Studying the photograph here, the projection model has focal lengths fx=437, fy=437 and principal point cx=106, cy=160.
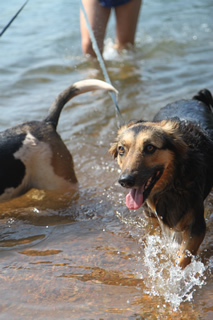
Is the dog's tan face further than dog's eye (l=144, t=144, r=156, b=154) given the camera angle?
No

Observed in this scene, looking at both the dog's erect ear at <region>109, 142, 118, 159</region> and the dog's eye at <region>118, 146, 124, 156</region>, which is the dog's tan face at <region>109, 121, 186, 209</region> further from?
the dog's erect ear at <region>109, 142, 118, 159</region>

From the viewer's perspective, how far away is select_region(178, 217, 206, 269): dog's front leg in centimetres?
337

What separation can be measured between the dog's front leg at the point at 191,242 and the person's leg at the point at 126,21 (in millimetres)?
4651

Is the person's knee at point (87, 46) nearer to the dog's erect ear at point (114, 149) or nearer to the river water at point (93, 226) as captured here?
the river water at point (93, 226)

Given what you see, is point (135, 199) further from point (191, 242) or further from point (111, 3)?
point (111, 3)

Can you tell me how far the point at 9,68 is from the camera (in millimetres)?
8828

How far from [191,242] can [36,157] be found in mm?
1735

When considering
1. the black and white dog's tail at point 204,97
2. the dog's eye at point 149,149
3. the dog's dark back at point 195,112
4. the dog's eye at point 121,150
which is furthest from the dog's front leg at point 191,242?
the black and white dog's tail at point 204,97

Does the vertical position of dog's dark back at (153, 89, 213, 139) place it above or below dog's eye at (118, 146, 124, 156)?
below

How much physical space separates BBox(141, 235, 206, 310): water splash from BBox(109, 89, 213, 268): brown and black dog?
102mm

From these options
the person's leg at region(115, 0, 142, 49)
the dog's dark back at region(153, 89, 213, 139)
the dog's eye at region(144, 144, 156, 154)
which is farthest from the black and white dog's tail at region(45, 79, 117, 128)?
the person's leg at region(115, 0, 142, 49)


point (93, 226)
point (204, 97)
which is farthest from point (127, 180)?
point (204, 97)

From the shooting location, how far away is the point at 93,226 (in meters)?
4.16

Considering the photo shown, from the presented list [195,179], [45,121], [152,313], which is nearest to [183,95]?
[45,121]
